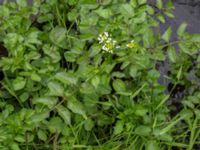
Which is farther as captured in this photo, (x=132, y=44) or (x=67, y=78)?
(x=132, y=44)

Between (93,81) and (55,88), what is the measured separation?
16 centimetres

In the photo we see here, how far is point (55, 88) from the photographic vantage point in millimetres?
1930

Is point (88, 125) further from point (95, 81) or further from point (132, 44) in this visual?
point (132, 44)

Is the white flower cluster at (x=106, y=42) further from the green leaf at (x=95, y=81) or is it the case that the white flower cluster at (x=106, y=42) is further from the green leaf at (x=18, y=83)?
the green leaf at (x=18, y=83)

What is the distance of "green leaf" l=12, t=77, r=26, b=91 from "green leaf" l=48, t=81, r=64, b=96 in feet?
0.77

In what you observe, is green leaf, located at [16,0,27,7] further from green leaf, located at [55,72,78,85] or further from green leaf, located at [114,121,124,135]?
green leaf, located at [114,121,124,135]

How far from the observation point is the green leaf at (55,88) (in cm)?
192

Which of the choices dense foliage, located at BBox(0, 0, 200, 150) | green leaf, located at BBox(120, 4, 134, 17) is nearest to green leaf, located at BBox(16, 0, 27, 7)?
dense foliage, located at BBox(0, 0, 200, 150)

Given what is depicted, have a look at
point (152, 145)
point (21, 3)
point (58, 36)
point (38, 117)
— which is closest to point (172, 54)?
point (152, 145)

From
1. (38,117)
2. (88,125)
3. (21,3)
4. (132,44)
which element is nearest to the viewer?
(38,117)

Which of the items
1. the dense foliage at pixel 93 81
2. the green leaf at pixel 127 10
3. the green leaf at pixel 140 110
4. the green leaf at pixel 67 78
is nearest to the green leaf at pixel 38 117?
the dense foliage at pixel 93 81

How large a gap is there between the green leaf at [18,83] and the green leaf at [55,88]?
0.23m

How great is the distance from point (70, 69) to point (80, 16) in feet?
0.88

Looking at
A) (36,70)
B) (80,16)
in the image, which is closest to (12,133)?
(36,70)
